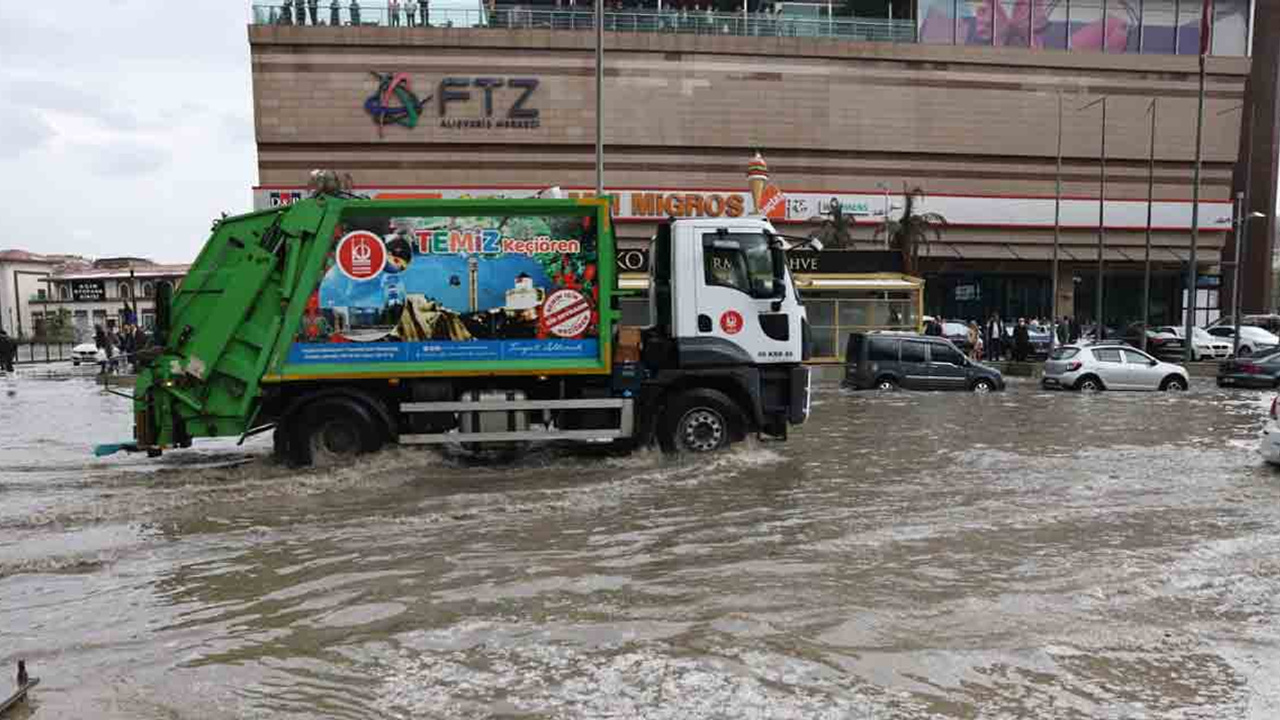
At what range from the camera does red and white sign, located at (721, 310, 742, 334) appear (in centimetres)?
1088

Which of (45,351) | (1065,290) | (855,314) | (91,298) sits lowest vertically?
(45,351)

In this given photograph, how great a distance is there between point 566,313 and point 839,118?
1603 inches

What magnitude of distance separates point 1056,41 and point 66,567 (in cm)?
5522

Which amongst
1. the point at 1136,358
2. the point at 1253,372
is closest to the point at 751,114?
the point at 1136,358

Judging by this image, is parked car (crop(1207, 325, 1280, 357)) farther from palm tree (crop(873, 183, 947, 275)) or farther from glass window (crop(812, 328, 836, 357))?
glass window (crop(812, 328, 836, 357))

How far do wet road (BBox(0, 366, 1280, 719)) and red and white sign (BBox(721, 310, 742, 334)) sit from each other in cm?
155

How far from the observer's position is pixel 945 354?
76.4 feet

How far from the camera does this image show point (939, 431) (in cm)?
1459

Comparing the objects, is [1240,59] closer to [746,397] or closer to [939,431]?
[939,431]

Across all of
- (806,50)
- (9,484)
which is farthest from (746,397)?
(806,50)

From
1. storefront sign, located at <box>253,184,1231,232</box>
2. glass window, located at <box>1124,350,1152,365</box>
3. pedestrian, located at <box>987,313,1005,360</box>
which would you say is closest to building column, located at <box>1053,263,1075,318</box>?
storefront sign, located at <box>253,184,1231,232</box>

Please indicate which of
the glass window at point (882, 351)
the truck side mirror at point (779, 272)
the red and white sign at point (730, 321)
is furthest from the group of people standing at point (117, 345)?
the truck side mirror at point (779, 272)

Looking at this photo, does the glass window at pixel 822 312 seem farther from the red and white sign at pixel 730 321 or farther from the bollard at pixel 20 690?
the bollard at pixel 20 690

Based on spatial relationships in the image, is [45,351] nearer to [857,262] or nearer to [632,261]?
[857,262]
